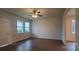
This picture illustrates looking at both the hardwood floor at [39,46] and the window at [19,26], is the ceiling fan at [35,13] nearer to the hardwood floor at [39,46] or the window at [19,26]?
the window at [19,26]

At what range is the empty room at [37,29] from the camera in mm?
1753

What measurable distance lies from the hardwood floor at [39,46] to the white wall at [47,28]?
0.11m

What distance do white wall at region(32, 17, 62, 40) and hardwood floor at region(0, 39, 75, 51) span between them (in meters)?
A: 0.11

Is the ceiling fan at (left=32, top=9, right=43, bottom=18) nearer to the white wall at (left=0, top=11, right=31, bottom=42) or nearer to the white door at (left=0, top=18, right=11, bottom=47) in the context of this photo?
the white wall at (left=0, top=11, right=31, bottom=42)

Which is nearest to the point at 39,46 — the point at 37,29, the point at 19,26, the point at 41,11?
the point at 37,29

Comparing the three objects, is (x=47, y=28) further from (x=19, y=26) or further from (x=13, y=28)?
(x=13, y=28)

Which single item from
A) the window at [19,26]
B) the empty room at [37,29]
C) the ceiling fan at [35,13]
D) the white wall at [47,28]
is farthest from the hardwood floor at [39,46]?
the ceiling fan at [35,13]

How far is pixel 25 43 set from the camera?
1.79m

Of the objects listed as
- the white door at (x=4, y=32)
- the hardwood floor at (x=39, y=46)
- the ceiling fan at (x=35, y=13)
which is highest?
the ceiling fan at (x=35, y=13)

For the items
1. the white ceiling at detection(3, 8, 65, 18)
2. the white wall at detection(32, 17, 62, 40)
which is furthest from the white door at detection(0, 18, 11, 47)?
the white wall at detection(32, 17, 62, 40)

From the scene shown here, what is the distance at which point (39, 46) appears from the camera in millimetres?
1805

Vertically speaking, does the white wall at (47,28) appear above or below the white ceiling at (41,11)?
below
